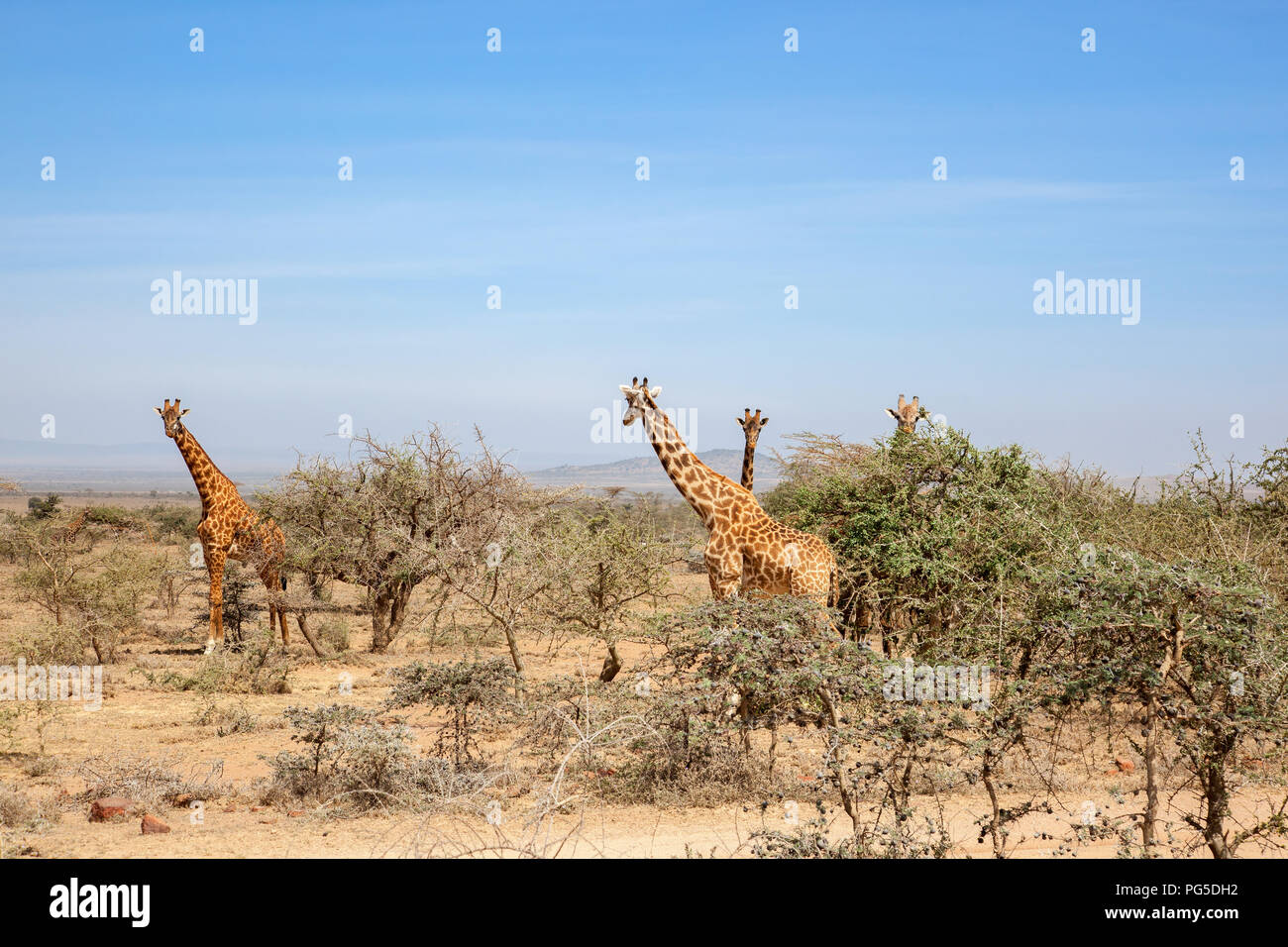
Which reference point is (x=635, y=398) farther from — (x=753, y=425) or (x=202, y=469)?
(x=202, y=469)

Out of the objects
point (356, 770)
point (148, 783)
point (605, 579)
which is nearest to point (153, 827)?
point (148, 783)

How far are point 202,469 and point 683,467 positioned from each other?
28.8 feet

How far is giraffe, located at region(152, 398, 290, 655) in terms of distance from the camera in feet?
51.3

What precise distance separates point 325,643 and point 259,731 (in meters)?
5.90

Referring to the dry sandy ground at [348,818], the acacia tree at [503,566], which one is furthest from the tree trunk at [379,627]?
the dry sandy ground at [348,818]

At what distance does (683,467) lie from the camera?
1109 centimetres

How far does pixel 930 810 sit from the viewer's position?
793 cm

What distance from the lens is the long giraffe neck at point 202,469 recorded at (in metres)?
15.8

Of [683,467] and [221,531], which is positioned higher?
[683,467]

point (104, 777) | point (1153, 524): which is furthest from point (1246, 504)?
point (104, 777)

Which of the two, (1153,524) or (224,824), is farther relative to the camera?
(1153,524)

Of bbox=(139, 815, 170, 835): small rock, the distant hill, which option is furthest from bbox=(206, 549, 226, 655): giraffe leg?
the distant hill

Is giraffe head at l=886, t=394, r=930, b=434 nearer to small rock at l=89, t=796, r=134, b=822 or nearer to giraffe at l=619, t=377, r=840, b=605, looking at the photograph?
giraffe at l=619, t=377, r=840, b=605
